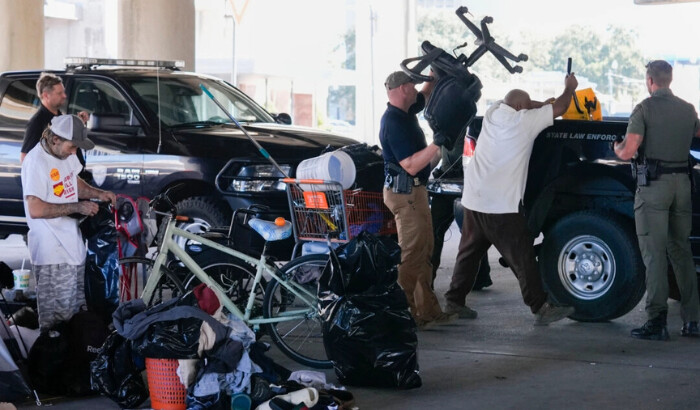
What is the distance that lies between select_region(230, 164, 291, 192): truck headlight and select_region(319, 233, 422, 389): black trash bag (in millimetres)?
3259

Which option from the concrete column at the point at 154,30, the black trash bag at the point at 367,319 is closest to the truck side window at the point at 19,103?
the concrete column at the point at 154,30

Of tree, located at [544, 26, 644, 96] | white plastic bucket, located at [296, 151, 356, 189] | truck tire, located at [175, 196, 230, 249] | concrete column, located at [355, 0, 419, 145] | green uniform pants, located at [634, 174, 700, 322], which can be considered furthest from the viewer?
tree, located at [544, 26, 644, 96]

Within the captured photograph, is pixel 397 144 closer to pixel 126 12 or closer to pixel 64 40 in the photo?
pixel 126 12

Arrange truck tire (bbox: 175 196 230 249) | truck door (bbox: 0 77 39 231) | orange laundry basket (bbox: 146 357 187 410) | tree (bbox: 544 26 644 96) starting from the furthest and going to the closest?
1. tree (bbox: 544 26 644 96)
2. truck door (bbox: 0 77 39 231)
3. truck tire (bbox: 175 196 230 249)
4. orange laundry basket (bbox: 146 357 187 410)

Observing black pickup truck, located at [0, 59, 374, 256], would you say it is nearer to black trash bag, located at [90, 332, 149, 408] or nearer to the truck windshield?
the truck windshield

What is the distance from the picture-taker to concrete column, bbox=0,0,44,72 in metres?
18.0

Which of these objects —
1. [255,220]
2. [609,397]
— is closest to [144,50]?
[255,220]

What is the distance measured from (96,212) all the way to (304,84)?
190ft

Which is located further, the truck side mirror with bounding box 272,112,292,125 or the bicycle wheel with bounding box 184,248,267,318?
the truck side mirror with bounding box 272,112,292,125

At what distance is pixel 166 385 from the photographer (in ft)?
21.1

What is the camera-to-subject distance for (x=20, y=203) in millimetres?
11945

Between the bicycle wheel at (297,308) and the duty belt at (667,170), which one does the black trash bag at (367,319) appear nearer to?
the bicycle wheel at (297,308)

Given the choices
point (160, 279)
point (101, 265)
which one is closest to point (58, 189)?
point (101, 265)

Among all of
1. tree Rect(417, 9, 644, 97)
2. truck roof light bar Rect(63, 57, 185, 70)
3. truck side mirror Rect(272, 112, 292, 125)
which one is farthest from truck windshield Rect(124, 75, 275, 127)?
tree Rect(417, 9, 644, 97)
